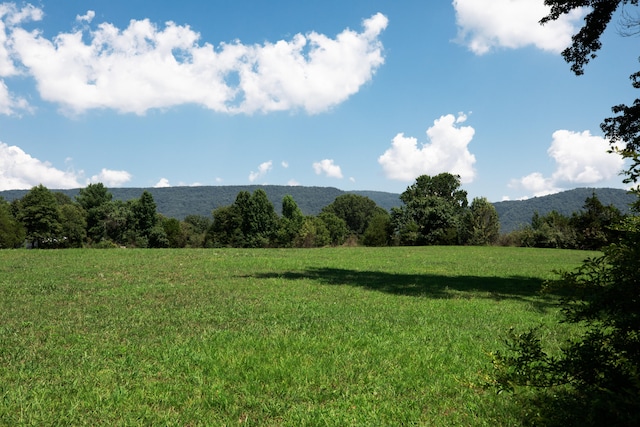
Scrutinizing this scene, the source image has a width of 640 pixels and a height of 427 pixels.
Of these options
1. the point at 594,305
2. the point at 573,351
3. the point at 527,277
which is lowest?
the point at 527,277

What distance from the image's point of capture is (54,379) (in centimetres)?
600

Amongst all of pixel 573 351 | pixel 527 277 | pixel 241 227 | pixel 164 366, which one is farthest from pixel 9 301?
pixel 241 227

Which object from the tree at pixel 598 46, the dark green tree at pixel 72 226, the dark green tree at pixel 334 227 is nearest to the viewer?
the tree at pixel 598 46

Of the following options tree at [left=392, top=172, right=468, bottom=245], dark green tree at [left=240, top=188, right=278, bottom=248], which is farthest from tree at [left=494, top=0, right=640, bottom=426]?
dark green tree at [left=240, top=188, right=278, bottom=248]

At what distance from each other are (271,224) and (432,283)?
68549 mm

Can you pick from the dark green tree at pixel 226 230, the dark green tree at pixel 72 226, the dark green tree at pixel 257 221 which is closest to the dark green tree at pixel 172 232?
the dark green tree at pixel 226 230

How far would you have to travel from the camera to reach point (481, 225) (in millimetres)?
63094

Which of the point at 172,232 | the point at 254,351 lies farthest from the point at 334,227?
the point at 254,351

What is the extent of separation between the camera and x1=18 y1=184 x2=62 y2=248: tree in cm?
6241

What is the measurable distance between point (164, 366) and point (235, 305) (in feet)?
16.5

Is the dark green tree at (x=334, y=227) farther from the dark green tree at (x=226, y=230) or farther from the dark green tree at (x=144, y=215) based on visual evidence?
the dark green tree at (x=144, y=215)

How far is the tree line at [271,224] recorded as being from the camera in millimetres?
56784

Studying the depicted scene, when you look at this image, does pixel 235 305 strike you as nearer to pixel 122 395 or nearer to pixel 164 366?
pixel 164 366

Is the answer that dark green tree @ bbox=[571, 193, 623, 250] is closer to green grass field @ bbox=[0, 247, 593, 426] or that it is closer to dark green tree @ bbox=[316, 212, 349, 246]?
green grass field @ bbox=[0, 247, 593, 426]
